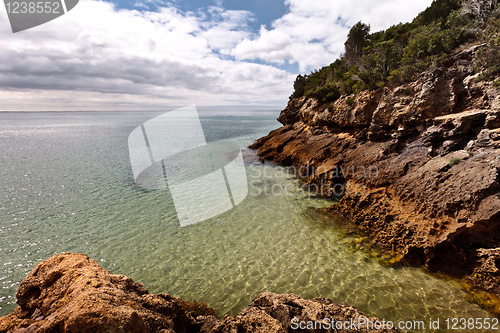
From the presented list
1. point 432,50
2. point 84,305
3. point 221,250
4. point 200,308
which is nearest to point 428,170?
point 432,50

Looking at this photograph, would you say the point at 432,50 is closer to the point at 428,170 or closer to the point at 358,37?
the point at 428,170

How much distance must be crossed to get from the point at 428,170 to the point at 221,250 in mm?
10372

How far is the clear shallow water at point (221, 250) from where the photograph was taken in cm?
656

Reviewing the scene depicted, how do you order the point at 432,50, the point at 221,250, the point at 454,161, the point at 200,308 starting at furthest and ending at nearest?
the point at 432,50 → the point at 454,161 → the point at 221,250 → the point at 200,308

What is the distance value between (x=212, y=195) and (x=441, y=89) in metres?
15.2

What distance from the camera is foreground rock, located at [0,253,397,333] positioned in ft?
9.72

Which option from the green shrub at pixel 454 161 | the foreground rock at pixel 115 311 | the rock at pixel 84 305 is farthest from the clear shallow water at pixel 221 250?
the green shrub at pixel 454 161

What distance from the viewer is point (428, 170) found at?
32.8 feet

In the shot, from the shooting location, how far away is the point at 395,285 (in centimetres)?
684

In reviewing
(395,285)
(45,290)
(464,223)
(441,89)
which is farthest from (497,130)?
(45,290)

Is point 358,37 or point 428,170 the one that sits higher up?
point 358,37

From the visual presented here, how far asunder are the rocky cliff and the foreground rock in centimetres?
612

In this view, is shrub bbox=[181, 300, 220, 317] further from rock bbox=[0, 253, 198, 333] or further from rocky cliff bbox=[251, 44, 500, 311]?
rocky cliff bbox=[251, 44, 500, 311]

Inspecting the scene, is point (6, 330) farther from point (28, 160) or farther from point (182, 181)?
point (28, 160)
